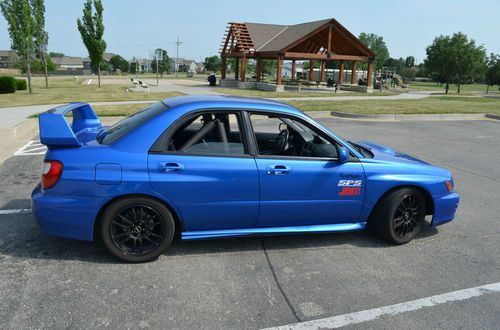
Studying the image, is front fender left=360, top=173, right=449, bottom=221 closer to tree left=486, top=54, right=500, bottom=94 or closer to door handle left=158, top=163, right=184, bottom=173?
door handle left=158, top=163, right=184, bottom=173

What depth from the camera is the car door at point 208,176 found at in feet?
11.9

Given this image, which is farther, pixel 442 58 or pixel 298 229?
pixel 442 58

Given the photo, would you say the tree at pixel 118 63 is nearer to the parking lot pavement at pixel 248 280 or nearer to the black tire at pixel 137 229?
the parking lot pavement at pixel 248 280

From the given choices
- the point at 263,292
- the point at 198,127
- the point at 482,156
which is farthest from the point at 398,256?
the point at 482,156

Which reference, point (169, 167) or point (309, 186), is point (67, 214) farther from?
point (309, 186)

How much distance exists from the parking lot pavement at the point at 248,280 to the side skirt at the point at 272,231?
22 centimetres

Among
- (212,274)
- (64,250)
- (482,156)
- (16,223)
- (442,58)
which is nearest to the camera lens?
(212,274)

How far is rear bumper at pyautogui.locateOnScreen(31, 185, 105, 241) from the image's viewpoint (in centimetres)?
351

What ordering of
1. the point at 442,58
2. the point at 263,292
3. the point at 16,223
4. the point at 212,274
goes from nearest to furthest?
the point at 263,292
the point at 212,274
the point at 16,223
the point at 442,58

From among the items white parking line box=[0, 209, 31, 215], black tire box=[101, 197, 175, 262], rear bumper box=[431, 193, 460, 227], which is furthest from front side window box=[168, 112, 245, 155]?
white parking line box=[0, 209, 31, 215]

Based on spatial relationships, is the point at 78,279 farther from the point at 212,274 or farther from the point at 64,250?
the point at 212,274

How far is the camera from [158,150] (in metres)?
3.65

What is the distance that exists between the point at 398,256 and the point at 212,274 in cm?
193

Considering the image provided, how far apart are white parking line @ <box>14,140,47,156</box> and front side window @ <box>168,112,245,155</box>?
5.67 meters
